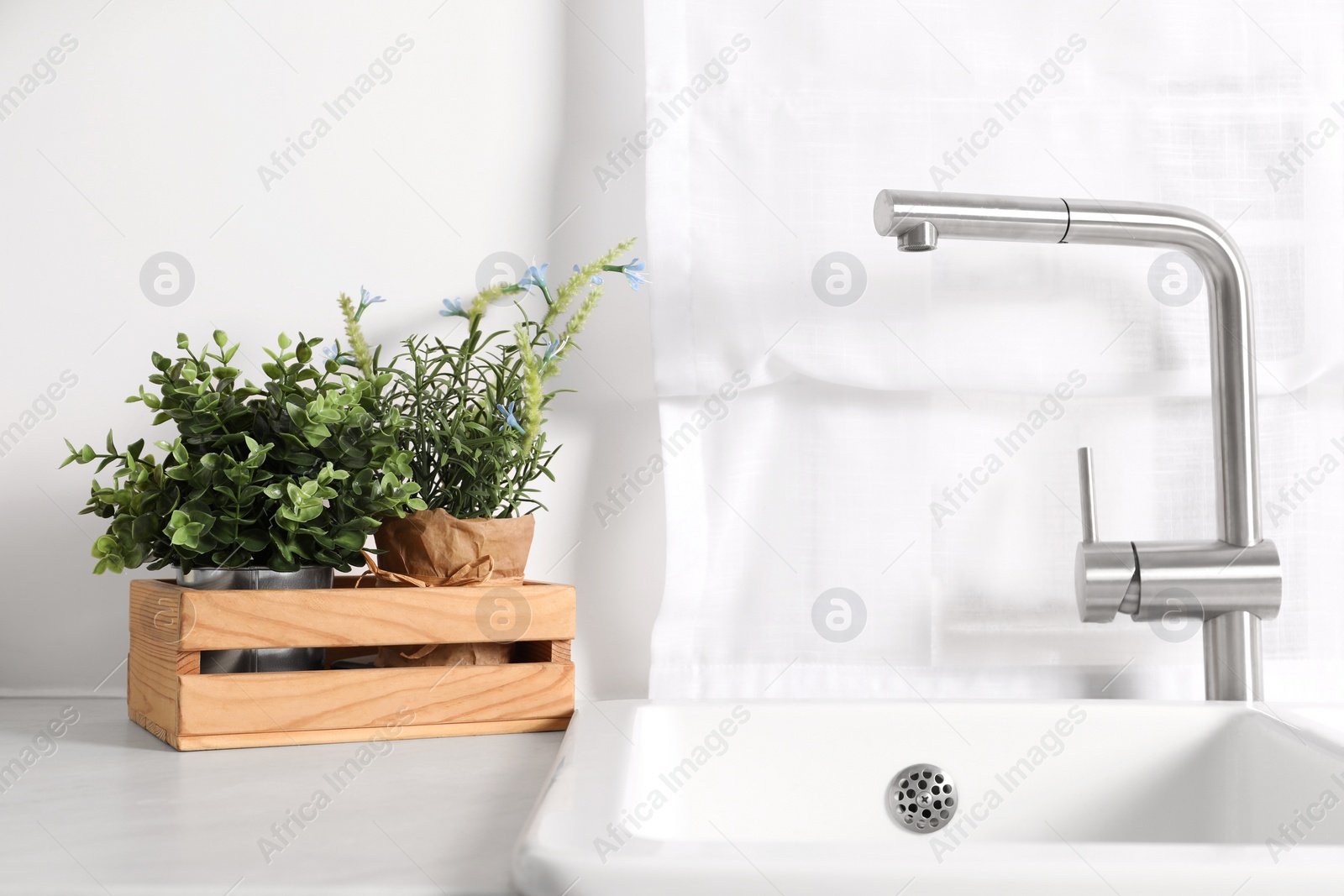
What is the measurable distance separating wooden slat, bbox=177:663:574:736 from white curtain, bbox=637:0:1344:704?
19 centimetres

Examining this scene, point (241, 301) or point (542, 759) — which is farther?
point (241, 301)

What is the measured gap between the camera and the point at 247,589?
2.31 feet

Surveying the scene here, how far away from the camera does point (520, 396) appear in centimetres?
83

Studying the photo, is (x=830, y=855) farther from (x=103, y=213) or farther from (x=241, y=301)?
(x=103, y=213)

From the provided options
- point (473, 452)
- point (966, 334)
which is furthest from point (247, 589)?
point (966, 334)

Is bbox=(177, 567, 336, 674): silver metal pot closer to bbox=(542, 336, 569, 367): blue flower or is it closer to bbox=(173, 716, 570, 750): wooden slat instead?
bbox=(173, 716, 570, 750): wooden slat

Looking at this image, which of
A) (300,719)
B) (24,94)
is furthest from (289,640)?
(24,94)

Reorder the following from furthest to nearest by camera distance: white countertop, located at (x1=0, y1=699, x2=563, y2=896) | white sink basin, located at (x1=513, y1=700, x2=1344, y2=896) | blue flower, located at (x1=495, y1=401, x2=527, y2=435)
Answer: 1. blue flower, located at (x1=495, y1=401, x2=527, y2=435)
2. white sink basin, located at (x1=513, y1=700, x2=1344, y2=896)
3. white countertop, located at (x1=0, y1=699, x2=563, y2=896)

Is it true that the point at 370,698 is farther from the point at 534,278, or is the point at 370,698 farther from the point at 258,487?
the point at 534,278

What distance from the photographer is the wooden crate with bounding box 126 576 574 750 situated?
2.20ft

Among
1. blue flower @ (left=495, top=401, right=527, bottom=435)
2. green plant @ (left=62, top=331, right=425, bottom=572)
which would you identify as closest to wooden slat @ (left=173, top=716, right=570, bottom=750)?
green plant @ (left=62, top=331, right=425, bottom=572)

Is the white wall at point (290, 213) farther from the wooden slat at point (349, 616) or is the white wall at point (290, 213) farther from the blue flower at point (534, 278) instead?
the wooden slat at point (349, 616)

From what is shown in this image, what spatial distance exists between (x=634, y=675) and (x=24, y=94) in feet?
2.73

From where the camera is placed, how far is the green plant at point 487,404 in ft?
2.54
